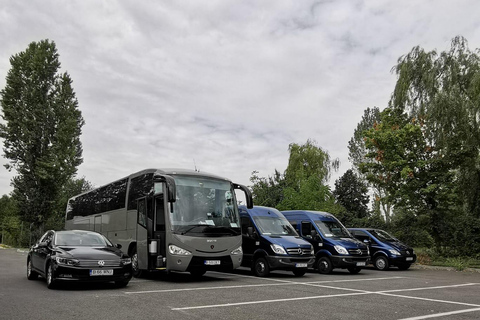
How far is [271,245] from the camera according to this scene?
48.9 feet

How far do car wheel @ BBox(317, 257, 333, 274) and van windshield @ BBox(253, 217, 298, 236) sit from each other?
179 cm

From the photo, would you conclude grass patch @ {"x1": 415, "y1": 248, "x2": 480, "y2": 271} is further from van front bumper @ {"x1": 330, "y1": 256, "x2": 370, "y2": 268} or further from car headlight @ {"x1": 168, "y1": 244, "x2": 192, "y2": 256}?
car headlight @ {"x1": 168, "y1": 244, "x2": 192, "y2": 256}

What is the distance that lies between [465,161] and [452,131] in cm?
162

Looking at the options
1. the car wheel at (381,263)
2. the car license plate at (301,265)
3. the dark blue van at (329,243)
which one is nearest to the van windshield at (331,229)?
the dark blue van at (329,243)

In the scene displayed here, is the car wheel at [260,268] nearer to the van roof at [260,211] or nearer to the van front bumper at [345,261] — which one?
the van roof at [260,211]

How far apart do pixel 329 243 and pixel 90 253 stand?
9.18m

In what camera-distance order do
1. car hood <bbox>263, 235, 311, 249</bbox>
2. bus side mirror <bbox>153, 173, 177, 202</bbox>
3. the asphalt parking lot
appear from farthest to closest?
car hood <bbox>263, 235, 311, 249</bbox> < bus side mirror <bbox>153, 173, 177, 202</bbox> < the asphalt parking lot

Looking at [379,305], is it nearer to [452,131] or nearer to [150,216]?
[150,216]

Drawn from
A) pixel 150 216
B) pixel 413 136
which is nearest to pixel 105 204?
pixel 150 216

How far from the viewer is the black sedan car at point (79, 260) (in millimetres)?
10562

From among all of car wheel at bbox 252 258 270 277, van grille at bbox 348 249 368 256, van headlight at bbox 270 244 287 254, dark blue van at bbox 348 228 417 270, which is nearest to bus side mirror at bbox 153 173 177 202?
van headlight at bbox 270 244 287 254

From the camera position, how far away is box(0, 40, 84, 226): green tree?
1642 inches

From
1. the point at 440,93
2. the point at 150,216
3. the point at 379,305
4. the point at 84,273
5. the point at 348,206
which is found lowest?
the point at 379,305

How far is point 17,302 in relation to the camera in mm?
8664
